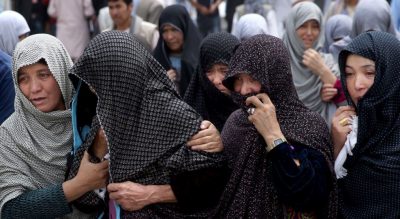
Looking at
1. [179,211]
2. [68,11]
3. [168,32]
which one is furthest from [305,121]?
[68,11]

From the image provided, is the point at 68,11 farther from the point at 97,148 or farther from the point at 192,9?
the point at 97,148

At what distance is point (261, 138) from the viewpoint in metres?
2.68

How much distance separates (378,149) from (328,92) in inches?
72.5

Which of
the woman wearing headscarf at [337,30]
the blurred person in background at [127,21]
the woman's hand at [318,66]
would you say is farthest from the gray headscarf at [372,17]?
the blurred person in background at [127,21]

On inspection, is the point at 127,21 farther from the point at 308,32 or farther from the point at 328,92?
the point at 328,92

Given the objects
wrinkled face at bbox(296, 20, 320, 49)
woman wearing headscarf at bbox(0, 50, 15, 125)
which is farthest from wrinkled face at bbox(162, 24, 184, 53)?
woman wearing headscarf at bbox(0, 50, 15, 125)

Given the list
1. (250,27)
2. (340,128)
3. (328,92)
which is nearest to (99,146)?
(340,128)

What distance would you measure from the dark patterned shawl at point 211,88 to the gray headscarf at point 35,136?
1127 mm

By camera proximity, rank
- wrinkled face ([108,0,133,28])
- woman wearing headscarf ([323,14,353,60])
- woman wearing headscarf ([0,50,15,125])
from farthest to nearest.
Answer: wrinkled face ([108,0,133,28])
woman wearing headscarf ([323,14,353,60])
woman wearing headscarf ([0,50,15,125])

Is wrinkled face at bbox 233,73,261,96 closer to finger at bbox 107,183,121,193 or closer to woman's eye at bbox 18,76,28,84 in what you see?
finger at bbox 107,183,121,193

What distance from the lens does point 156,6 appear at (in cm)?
728

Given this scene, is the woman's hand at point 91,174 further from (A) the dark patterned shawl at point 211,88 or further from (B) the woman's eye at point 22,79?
(A) the dark patterned shawl at point 211,88

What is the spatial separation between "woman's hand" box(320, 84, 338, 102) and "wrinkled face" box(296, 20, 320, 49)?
0.61 metres

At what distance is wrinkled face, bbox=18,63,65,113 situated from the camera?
2920mm
